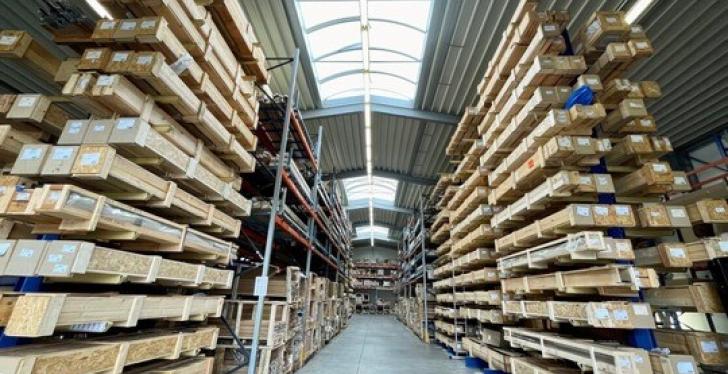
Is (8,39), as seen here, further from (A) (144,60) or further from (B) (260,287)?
(B) (260,287)

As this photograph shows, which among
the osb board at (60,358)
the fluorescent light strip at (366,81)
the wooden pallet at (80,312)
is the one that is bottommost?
the osb board at (60,358)

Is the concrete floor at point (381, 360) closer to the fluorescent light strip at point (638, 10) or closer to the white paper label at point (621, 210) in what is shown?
the white paper label at point (621, 210)

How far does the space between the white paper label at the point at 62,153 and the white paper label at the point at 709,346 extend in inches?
252

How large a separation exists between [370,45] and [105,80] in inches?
295

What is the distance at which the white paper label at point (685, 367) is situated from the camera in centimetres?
286

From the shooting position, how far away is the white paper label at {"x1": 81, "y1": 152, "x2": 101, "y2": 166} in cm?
238

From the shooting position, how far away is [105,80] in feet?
8.54

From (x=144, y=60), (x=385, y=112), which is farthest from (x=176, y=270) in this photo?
(x=385, y=112)

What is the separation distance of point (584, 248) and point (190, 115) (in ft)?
14.9

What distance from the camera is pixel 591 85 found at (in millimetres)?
3818

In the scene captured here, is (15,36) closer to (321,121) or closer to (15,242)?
(15,242)

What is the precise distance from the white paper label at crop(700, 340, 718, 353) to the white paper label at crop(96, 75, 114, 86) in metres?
6.40

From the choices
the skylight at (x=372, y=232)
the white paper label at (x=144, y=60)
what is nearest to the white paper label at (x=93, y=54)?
the white paper label at (x=144, y=60)

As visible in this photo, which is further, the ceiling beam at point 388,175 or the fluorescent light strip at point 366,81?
A: the ceiling beam at point 388,175
